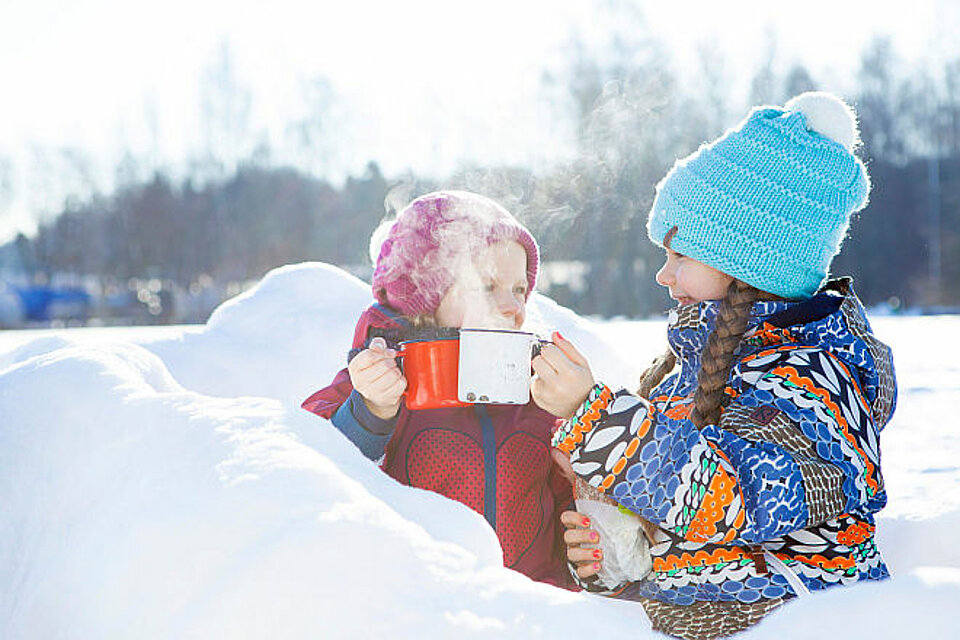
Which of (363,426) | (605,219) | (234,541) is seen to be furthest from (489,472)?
(605,219)

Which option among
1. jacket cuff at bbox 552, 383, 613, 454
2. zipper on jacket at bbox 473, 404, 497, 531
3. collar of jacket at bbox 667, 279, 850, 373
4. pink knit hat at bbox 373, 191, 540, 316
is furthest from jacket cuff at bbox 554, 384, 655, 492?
pink knit hat at bbox 373, 191, 540, 316

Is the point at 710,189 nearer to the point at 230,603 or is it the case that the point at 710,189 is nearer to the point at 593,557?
the point at 593,557

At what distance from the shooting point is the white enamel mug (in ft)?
4.03

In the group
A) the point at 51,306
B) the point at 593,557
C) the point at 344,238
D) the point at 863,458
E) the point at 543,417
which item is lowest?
the point at 51,306

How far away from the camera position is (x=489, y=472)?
1.64 m

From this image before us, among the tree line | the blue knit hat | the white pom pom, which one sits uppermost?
the white pom pom

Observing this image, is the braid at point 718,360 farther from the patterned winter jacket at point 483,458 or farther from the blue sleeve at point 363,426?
the blue sleeve at point 363,426

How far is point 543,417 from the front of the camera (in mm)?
1737

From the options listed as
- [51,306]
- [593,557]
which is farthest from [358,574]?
[51,306]

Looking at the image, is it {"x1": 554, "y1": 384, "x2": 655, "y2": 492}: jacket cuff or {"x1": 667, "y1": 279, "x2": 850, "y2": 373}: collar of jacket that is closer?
{"x1": 554, "y1": 384, "x2": 655, "y2": 492}: jacket cuff

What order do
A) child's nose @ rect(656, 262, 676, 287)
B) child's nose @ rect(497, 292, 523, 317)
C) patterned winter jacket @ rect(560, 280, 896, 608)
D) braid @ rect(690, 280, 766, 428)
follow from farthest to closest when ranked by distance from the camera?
1. child's nose @ rect(497, 292, 523, 317)
2. child's nose @ rect(656, 262, 676, 287)
3. braid @ rect(690, 280, 766, 428)
4. patterned winter jacket @ rect(560, 280, 896, 608)

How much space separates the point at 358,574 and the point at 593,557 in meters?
0.76

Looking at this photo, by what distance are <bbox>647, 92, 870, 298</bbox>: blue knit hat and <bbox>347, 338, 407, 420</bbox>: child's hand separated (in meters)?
0.58

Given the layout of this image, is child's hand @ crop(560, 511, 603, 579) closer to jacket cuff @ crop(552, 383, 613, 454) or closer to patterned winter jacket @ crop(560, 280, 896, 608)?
patterned winter jacket @ crop(560, 280, 896, 608)
